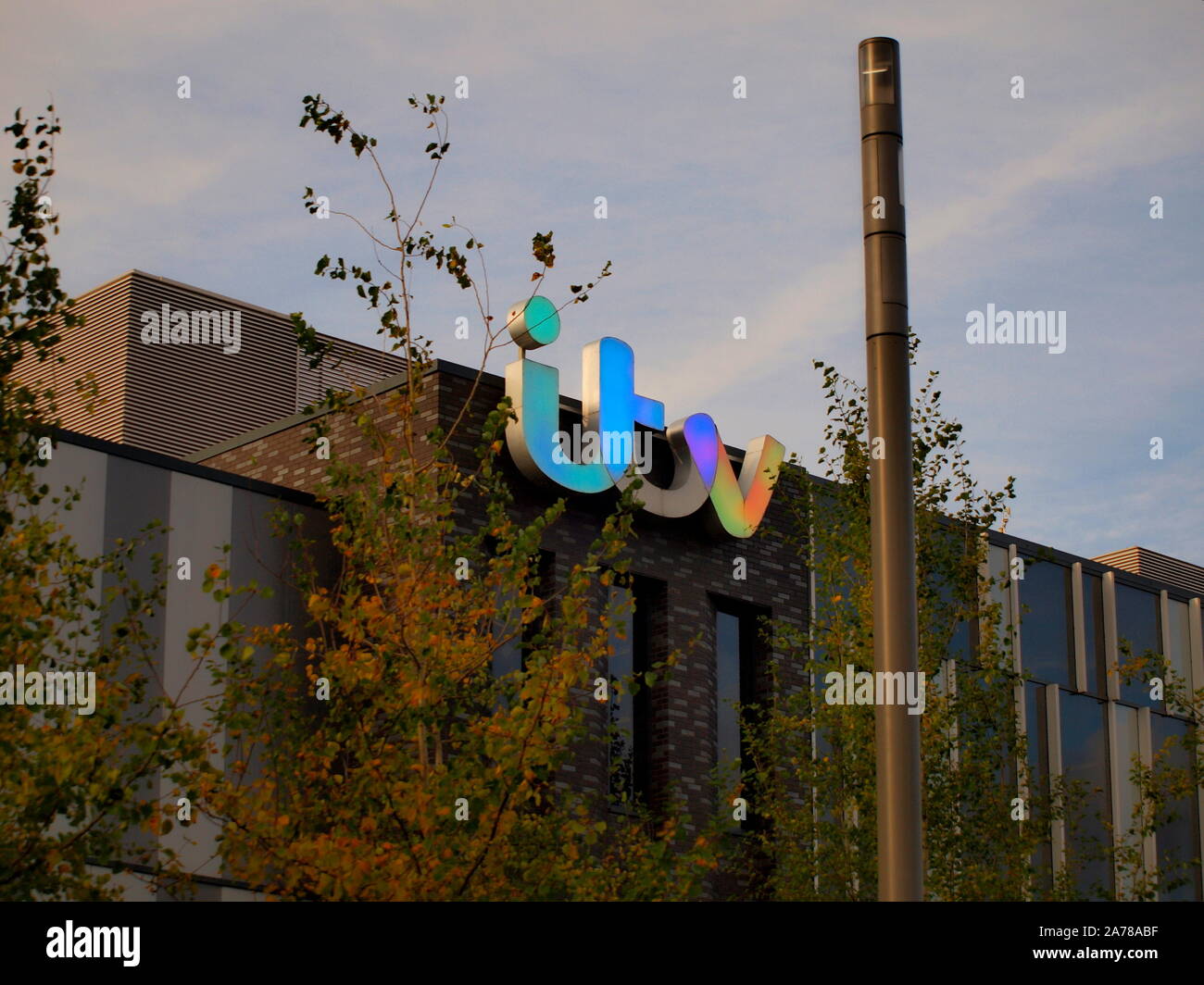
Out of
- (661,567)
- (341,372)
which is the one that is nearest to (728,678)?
(661,567)

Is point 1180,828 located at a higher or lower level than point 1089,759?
lower

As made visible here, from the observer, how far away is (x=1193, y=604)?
36219 millimetres

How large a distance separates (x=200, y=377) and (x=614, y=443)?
21.2m

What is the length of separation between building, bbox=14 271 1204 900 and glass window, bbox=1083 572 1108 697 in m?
0.05

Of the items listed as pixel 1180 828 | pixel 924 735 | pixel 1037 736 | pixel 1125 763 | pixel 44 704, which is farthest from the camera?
pixel 1180 828

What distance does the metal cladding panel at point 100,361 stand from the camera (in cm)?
4000

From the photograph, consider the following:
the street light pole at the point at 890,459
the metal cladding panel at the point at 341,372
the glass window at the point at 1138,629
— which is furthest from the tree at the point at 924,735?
the metal cladding panel at the point at 341,372

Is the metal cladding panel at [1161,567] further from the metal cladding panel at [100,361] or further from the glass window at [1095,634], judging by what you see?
the metal cladding panel at [100,361]

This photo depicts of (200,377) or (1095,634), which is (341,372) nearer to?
(200,377)

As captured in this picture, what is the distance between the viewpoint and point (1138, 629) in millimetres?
Answer: 34625

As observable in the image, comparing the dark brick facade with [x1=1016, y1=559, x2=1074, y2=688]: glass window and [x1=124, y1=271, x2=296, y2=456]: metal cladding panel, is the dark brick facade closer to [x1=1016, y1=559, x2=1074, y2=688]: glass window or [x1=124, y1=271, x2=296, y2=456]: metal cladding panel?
[x1=1016, y1=559, x2=1074, y2=688]: glass window
